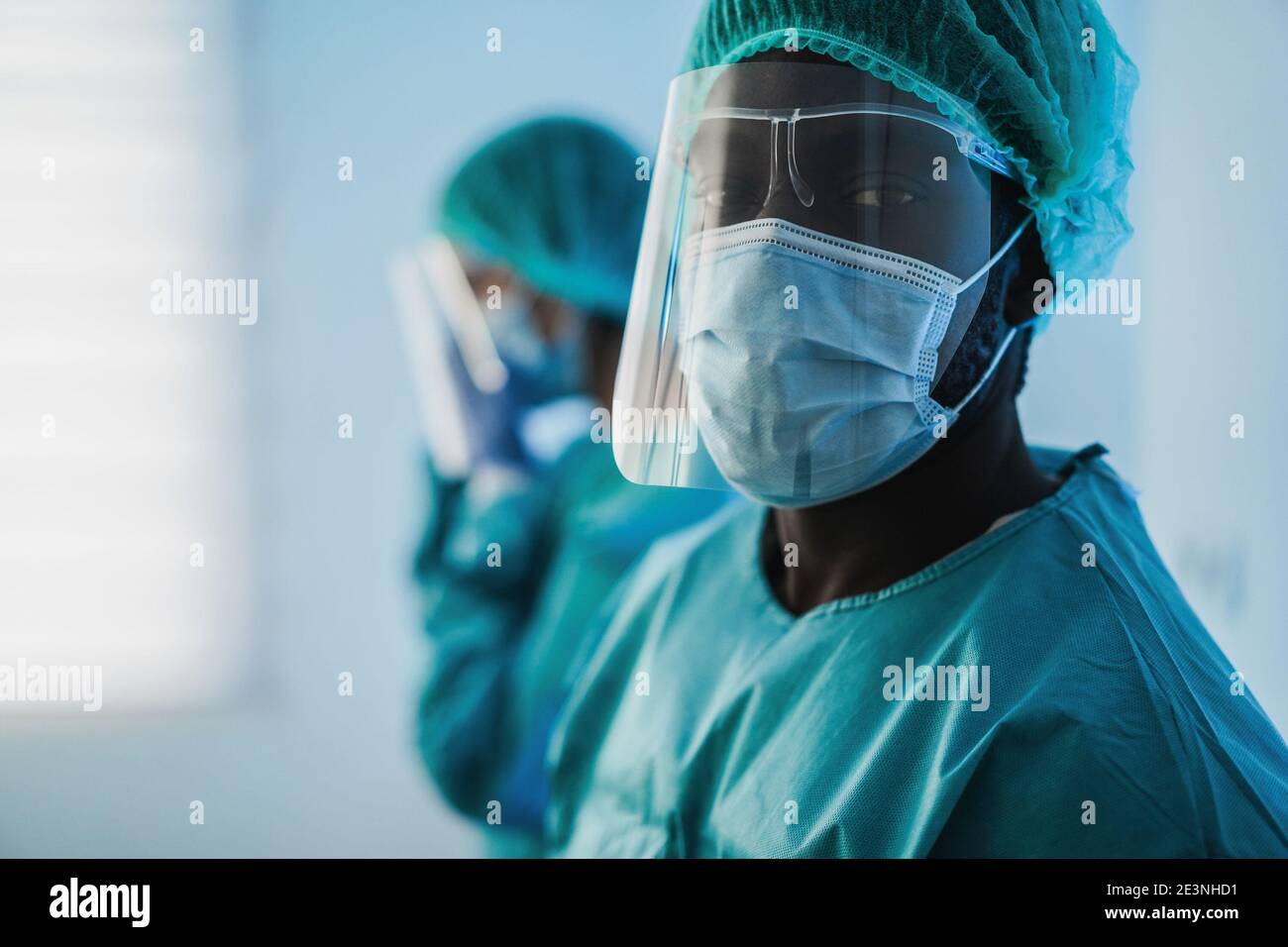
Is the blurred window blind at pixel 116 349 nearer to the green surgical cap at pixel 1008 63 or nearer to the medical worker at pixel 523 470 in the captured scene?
the medical worker at pixel 523 470

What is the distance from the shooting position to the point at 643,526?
146 centimetres

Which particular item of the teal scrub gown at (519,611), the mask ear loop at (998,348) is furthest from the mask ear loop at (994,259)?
the teal scrub gown at (519,611)

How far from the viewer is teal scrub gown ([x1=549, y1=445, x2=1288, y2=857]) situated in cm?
73

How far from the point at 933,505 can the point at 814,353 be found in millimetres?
188

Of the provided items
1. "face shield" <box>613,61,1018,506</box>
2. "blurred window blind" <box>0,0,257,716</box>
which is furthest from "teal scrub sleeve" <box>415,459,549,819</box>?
"face shield" <box>613,61,1018,506</box>

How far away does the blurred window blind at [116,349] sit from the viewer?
4.22 ft

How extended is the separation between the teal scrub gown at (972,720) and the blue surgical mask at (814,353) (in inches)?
5.8

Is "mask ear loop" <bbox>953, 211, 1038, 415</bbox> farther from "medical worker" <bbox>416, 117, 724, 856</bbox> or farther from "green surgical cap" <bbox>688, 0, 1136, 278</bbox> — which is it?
"medical worker" <bbox>416, 117, 724, 856</bbox>

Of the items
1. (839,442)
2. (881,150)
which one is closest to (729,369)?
(839,442)

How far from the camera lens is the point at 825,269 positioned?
792 millimetres

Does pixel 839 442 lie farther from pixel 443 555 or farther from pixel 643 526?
pixel 443 555

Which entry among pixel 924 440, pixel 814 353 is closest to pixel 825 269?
pixel 814 353
